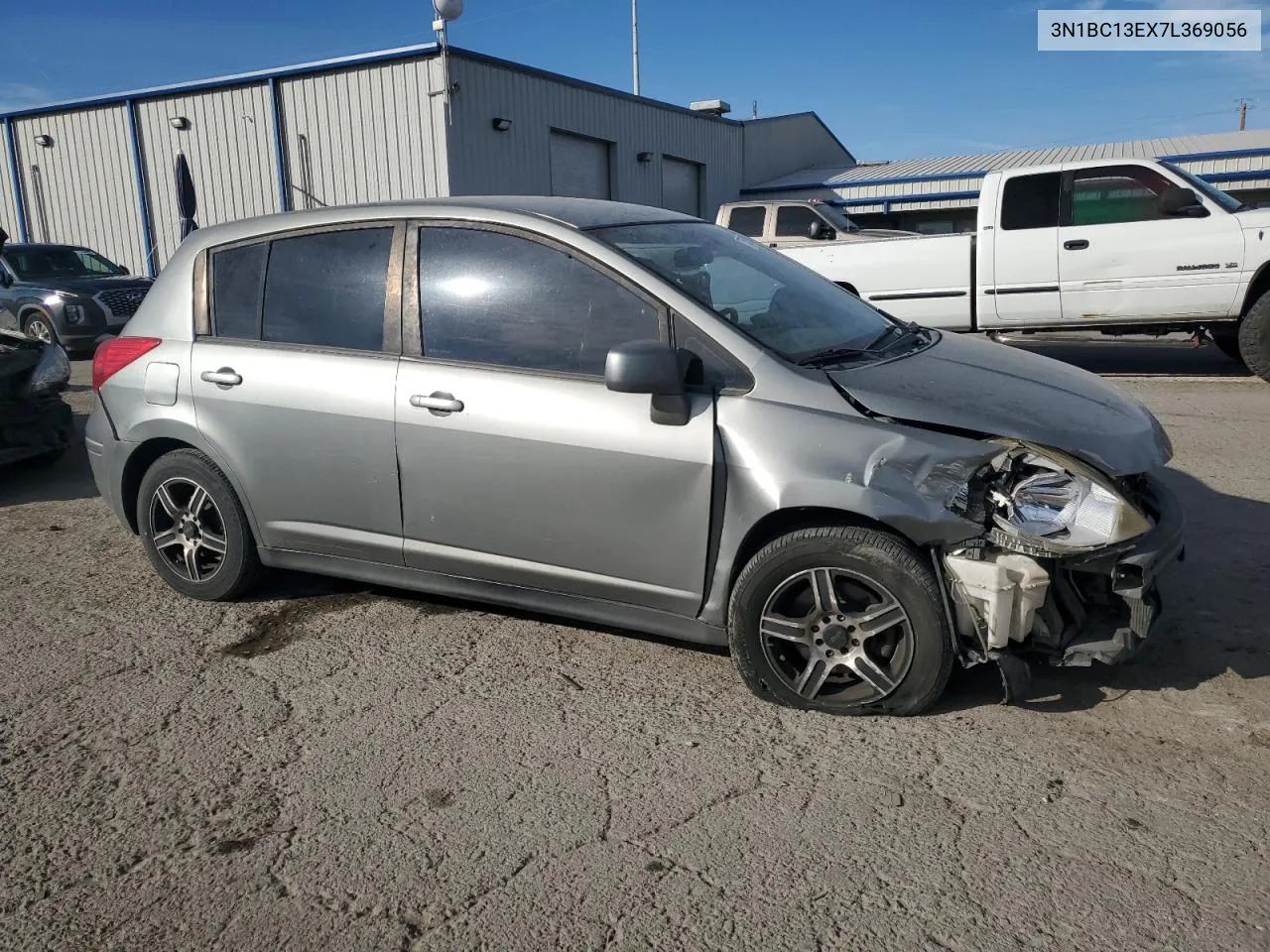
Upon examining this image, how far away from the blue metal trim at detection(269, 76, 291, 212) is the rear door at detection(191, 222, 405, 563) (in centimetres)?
1666

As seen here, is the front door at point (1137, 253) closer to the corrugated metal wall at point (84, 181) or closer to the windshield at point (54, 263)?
the windshield at point (54, 263)

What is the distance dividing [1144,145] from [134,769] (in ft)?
90.6

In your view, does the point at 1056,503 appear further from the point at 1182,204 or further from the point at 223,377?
the point at 1182,204

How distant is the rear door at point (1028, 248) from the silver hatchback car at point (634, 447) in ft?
20.9

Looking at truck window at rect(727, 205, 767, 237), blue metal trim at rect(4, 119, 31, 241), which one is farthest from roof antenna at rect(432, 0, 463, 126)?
blue metal trim at rect(4, 119, 31, 241)

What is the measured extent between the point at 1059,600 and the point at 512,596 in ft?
6.34

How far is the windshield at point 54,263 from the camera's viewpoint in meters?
14.7

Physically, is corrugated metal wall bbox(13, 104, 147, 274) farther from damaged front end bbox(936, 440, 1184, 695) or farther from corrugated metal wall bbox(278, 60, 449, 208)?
damaged front end bbox(936, 440, 1184, 695)

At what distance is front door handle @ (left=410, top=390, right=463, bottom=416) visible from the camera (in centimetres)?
378

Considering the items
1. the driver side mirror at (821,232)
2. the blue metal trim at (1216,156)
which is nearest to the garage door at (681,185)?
the blue metal trim at (1216,156)

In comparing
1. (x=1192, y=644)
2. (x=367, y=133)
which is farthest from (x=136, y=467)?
(x=367, y=133)

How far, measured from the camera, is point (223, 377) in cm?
432

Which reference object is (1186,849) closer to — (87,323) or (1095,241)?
(1095,241)

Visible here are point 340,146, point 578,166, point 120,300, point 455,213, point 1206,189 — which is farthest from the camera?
point 578,166
